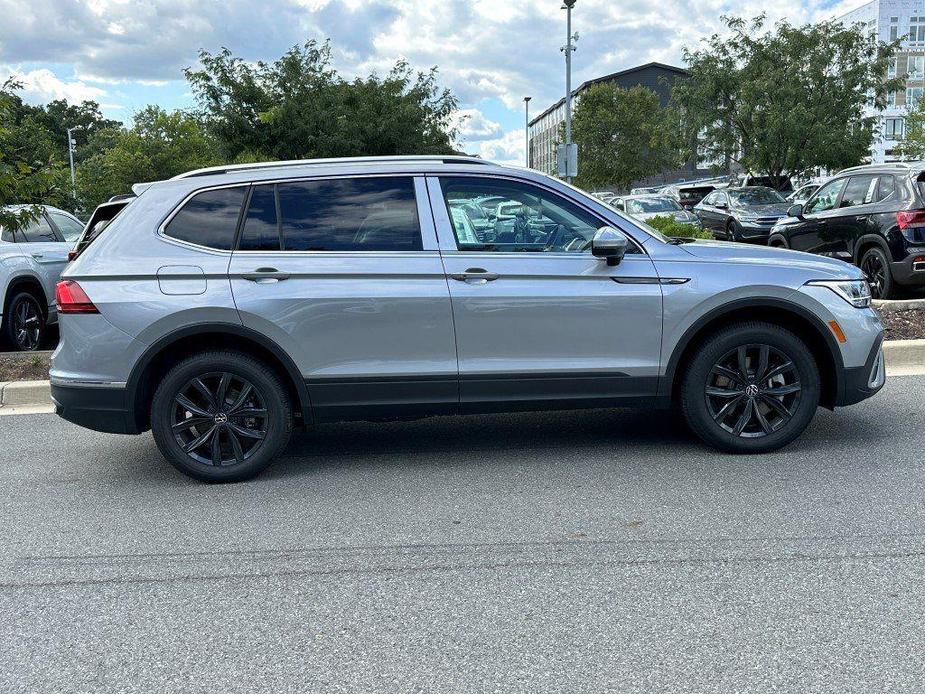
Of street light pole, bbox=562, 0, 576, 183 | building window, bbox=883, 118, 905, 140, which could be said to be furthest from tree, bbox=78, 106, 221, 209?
building window, bbox=883, 118, 905, 140

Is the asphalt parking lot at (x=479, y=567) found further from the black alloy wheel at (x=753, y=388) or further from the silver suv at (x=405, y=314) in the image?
the silver suv at (x=405, y=314)

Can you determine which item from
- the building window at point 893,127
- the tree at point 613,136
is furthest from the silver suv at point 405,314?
the building window at point 893,127

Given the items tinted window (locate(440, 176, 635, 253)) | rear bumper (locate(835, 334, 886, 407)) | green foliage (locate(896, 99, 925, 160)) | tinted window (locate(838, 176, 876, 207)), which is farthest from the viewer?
green foliage (locate(896, 99, 925, 160))

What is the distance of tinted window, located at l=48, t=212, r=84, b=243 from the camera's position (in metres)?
10.4

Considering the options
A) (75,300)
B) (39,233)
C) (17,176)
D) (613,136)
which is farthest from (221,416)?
(613,136)

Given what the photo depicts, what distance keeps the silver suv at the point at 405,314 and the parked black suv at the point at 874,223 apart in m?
5.22

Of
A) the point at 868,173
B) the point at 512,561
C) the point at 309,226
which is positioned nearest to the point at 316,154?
the point at 868,173

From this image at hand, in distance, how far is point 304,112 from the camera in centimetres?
1778

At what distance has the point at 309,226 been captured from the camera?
5.02 metres

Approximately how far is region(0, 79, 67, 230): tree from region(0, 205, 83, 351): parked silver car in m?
0.16

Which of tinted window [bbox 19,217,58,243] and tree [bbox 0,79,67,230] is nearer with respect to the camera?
tree [bbox 0,79,67,230]

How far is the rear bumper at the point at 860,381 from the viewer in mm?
5168

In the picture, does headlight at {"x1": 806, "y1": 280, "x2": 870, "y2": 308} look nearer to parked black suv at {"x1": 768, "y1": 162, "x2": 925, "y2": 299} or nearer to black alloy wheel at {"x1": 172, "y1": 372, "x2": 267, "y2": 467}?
black alloy wheel at {"x1": 172, "y1": 372, "x2": 267, "y2": 467}

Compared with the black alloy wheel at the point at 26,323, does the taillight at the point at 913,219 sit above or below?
above
